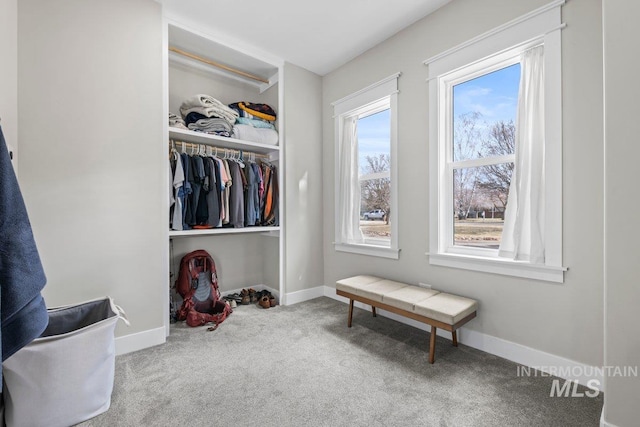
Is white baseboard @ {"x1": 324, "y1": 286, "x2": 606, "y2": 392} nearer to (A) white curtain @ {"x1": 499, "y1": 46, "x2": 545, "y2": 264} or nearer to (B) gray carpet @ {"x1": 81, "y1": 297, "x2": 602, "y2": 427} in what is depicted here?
(B) gray carpet @ {"x1": 81, "y1": 297, "x2": 602, "y2": 427}

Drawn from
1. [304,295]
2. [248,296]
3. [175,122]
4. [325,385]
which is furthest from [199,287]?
[325,385]

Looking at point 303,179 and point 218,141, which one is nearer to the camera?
point 218,141

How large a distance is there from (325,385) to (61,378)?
1.40 meters

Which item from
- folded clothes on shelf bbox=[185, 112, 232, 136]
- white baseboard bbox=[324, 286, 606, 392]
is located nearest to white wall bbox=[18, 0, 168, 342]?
folded clothes on shelf bbox=[185, 112, 232, 136]

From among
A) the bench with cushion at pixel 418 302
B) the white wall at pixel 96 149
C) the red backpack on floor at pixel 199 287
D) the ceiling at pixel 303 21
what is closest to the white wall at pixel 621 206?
the bench with cushion at pixel 418 302

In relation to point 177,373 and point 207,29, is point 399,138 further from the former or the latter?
point 177,373

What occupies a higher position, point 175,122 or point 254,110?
point 254,110

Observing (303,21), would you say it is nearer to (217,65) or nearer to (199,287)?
(217,65)

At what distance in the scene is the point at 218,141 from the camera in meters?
2.94

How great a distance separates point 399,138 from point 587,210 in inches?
60.6

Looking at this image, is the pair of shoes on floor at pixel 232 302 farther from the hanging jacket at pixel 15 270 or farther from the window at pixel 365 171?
the hanging jacket at pixel 15 270

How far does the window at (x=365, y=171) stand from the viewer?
3055 millimetres

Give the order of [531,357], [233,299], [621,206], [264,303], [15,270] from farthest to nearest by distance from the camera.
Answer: [233,299] → [264,303] → [531,357] → [621,206] → [15,270]

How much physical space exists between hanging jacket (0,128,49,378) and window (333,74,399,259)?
2.57 metres
